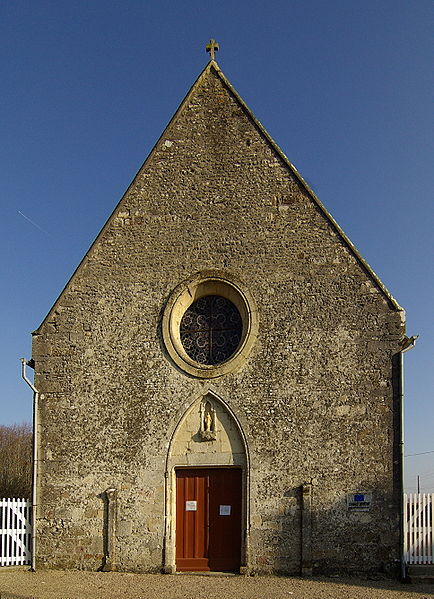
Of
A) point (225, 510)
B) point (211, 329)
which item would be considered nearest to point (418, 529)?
point (225, 510)

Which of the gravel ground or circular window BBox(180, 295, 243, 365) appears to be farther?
circular window BBox(180, 295, 243, 365)

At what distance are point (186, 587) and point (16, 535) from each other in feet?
13.6

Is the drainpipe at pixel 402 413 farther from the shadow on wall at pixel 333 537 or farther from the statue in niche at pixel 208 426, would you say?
the statue in niche at pixel 208 426

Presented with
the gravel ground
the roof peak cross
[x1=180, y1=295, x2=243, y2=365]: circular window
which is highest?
the roof peak cross

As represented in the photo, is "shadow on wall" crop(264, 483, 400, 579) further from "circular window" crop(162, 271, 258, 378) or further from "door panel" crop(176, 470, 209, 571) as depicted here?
"circular window" crop(162, 271, 258, 378)

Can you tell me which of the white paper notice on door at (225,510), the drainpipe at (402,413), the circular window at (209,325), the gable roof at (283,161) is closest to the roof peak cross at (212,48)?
the gable roof at (283,161)

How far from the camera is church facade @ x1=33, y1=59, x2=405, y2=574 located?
12562mm

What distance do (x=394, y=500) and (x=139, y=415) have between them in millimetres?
4947

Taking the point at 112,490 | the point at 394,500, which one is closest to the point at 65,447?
the point at 112,490

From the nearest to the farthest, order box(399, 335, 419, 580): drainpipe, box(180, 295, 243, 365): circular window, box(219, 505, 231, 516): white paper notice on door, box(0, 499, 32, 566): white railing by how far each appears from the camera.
→ box(399, 335, 419, 580): drainpipe < box(219, 505, 231, 516): white paper notice on door < box(0, 499, 32, 566): white railing < box(180, 295, 243, 365): circular window

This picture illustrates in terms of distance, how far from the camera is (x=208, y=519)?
13141 millimetres

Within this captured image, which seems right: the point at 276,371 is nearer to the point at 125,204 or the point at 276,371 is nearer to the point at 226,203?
the point at 226,203

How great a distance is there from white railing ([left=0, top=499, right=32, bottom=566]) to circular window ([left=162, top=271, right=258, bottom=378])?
4294mm

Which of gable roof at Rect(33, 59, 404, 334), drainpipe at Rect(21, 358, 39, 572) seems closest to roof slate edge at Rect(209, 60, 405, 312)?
gable roof at Rect(33, 59, 404, 334)
